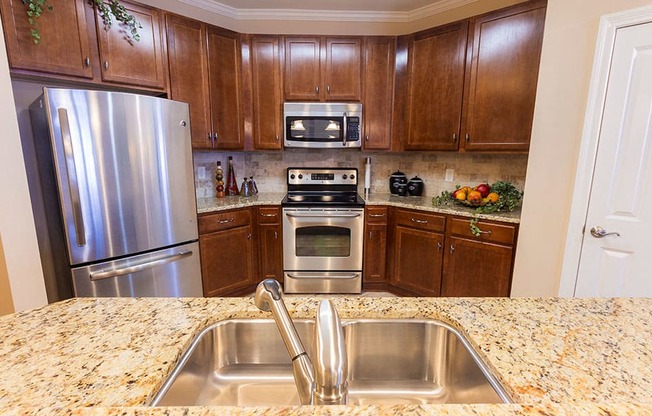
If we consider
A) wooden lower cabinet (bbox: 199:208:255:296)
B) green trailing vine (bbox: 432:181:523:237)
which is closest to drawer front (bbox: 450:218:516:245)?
green trailing vine (bbox: 432:181:523:237)

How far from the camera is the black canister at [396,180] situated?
3217mm

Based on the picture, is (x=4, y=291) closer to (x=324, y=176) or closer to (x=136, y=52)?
(x=136, y=52)

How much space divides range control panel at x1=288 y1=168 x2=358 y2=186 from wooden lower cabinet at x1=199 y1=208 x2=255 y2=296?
2.43 ft

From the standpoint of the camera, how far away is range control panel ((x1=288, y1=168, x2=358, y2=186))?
332cm

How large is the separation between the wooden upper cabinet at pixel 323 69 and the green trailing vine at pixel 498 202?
1.26 meters

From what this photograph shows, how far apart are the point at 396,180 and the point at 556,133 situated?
154cm

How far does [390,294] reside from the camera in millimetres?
2977

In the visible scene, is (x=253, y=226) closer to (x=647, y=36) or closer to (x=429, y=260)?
(x=429, y=260)

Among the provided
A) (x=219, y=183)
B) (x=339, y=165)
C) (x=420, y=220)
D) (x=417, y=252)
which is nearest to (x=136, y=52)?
(x=219, y=183)

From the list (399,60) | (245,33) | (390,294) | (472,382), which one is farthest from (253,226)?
(472,382)

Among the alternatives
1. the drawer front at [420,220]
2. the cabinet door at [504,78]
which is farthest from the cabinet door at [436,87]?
the drawer front at [420,220]

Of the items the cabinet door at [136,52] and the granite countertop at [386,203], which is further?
the granite countertop at [386,203]

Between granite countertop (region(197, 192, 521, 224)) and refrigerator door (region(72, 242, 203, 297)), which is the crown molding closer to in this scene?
granite countertop (region(197, 192, 521, 224))

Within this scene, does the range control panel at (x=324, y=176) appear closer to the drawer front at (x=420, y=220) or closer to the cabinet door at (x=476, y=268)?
the drawer front at (x=420, y=220)
